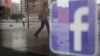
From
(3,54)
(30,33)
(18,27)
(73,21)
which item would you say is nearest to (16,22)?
(18,27)

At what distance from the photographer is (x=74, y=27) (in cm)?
257

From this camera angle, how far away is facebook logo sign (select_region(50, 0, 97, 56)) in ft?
8.27

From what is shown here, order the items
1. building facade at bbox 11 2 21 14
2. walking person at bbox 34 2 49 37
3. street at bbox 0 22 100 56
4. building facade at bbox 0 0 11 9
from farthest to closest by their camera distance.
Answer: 1. building facade at bbox 0 0 11 9
2. building facade at bbox 11 2 21 14
3. street at bbox 0 22 100 56
4. walking person at bbox 34 2 49 37

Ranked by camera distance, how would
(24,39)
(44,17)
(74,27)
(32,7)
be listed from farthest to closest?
(24,39) < (32,7) < (44,17) < (74,27)

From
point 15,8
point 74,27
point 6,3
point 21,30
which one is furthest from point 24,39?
point 74,27

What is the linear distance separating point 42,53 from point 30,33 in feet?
0.85

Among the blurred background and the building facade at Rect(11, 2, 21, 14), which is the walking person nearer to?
the blurred background

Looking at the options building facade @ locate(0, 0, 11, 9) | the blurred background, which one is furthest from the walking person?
building facade @ locate(0, 0, 11, 9)

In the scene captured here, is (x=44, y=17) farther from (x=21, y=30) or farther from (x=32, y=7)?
(x=21, y=30)

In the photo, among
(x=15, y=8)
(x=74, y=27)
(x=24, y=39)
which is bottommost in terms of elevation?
(x=24, y=39)

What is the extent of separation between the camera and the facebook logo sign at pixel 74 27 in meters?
2.52

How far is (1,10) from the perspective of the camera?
3.54 meters

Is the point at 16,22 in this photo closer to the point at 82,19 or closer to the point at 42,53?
the point at 42,53

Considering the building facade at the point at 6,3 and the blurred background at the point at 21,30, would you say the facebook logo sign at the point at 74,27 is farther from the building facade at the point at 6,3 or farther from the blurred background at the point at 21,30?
the building facade at the point at 6,3
